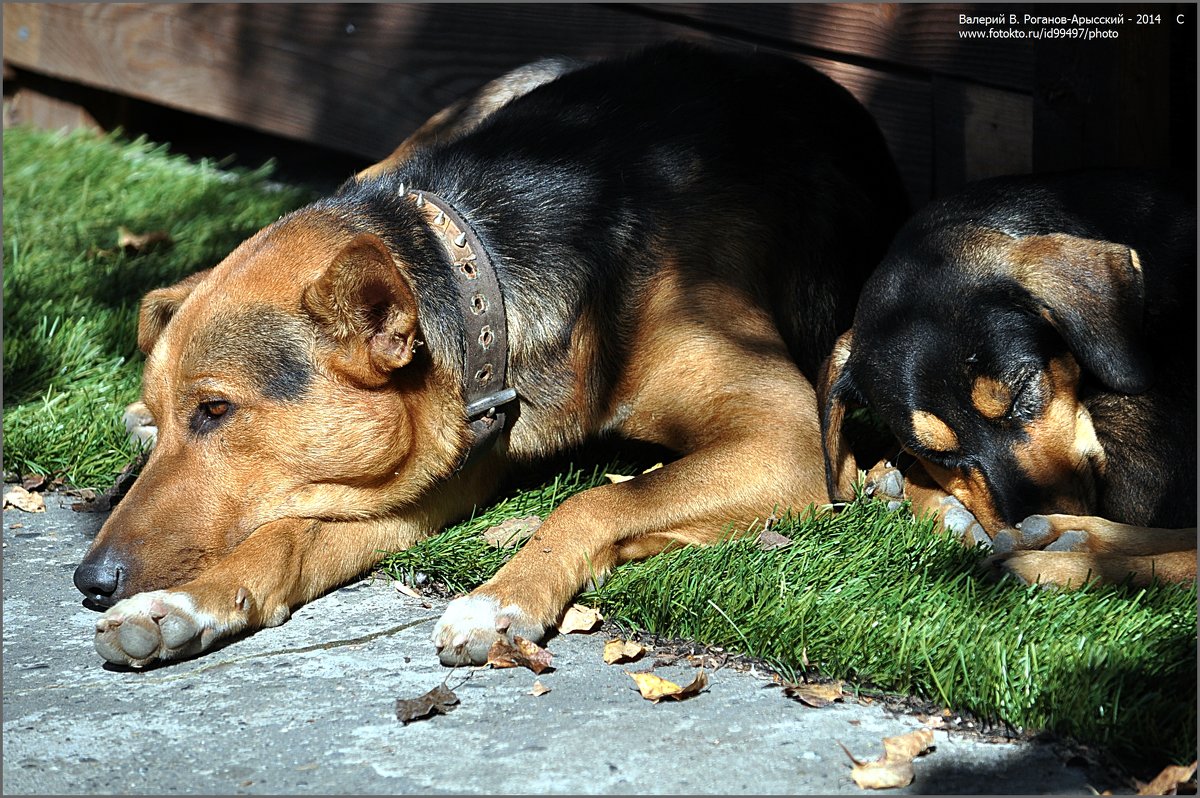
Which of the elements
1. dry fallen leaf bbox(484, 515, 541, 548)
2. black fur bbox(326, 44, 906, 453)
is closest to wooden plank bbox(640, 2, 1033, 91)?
black fur bbox(326, 44, 906, 453)

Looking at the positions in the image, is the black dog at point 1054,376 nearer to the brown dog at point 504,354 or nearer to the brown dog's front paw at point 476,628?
the brown dog at point 504,354

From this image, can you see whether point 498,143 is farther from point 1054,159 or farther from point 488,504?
point 1054,159

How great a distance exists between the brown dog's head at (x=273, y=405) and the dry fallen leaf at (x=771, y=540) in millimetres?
1077

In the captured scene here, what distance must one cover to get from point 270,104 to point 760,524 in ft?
18.5

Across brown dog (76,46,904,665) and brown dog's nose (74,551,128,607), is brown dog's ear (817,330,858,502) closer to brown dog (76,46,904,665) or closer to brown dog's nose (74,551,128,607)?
brown dog (76,46,904,665)

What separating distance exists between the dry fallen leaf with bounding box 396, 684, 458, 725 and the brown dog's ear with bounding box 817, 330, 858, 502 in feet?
5.18

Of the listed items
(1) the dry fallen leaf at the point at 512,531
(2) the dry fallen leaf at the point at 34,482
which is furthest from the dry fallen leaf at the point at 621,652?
(2) the dry fallen leaf at the point at 34,482

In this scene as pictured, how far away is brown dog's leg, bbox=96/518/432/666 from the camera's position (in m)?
3.54

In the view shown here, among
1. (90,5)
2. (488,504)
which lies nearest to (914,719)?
(488,504)

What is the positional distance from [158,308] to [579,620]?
1899 mm

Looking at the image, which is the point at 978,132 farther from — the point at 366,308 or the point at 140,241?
the point at 140,241

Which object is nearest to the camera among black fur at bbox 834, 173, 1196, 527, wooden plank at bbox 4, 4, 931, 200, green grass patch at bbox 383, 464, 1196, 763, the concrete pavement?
the concrete pavement

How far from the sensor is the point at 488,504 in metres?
A: 4.65

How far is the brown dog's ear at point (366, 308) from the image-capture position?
3.77 meters
